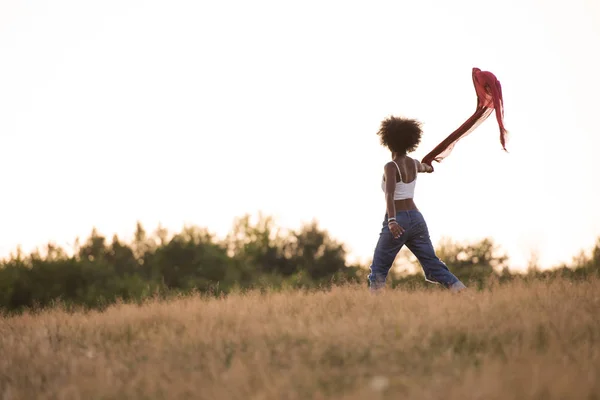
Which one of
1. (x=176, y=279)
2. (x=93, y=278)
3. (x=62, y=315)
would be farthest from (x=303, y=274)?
(x=62, y=315)

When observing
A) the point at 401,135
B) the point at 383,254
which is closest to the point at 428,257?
the point at 383,254

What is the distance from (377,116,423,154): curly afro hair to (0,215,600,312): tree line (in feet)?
65.4

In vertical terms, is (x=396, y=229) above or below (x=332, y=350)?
above

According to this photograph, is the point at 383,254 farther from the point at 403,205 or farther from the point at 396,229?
the point at 403,205

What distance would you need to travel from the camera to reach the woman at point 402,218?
8.46 metres

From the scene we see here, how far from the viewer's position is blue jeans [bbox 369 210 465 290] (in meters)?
8.49

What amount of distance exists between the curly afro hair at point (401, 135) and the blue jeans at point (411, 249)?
33.3 inches

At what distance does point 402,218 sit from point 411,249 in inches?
18.0

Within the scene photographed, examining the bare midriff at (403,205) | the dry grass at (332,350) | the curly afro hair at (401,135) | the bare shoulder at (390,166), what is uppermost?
the curly afro hair at (401,135)

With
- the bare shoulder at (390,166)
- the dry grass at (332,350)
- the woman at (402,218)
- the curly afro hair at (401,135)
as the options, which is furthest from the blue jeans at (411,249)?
the curly afro hair at (401,135)

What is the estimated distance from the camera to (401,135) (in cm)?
880

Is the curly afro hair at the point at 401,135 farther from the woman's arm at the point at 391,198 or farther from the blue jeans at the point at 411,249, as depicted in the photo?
the blue jeans at the point at 411,249

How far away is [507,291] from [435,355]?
335 centimetres

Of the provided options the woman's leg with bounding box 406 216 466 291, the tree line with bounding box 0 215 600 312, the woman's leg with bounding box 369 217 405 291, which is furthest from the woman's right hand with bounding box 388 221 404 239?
the tree line with bounding box 0 215 600 312
